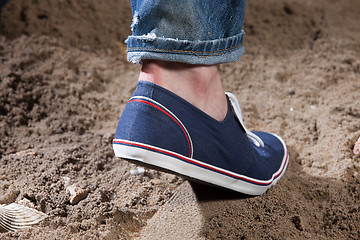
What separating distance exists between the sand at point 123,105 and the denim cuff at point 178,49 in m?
0.40

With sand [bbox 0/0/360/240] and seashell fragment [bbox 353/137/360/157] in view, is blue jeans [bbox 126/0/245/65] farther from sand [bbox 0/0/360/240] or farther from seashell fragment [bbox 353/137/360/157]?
seashell fragment [bbox 353/137/360/157]

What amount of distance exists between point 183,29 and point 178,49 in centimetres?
4

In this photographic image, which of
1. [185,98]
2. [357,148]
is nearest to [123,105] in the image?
[185,98]

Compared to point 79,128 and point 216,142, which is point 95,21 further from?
point 216,142

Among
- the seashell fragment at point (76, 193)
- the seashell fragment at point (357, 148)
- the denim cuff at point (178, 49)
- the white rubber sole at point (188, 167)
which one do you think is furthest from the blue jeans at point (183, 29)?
the seashell fragment at point (357, 148)

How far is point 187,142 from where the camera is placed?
783 millimetres

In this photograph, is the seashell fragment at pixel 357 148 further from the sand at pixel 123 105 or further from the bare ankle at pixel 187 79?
the bare ankle at pixel 187 79

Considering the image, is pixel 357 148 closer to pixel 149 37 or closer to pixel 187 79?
pixel 187 79

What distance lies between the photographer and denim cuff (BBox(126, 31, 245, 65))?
71 cm

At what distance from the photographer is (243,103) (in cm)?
141

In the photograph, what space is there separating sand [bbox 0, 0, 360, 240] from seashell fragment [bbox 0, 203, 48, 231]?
0.02 metres

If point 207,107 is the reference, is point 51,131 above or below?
below

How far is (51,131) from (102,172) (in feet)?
1.12

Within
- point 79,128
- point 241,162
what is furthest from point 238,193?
point 79,128
